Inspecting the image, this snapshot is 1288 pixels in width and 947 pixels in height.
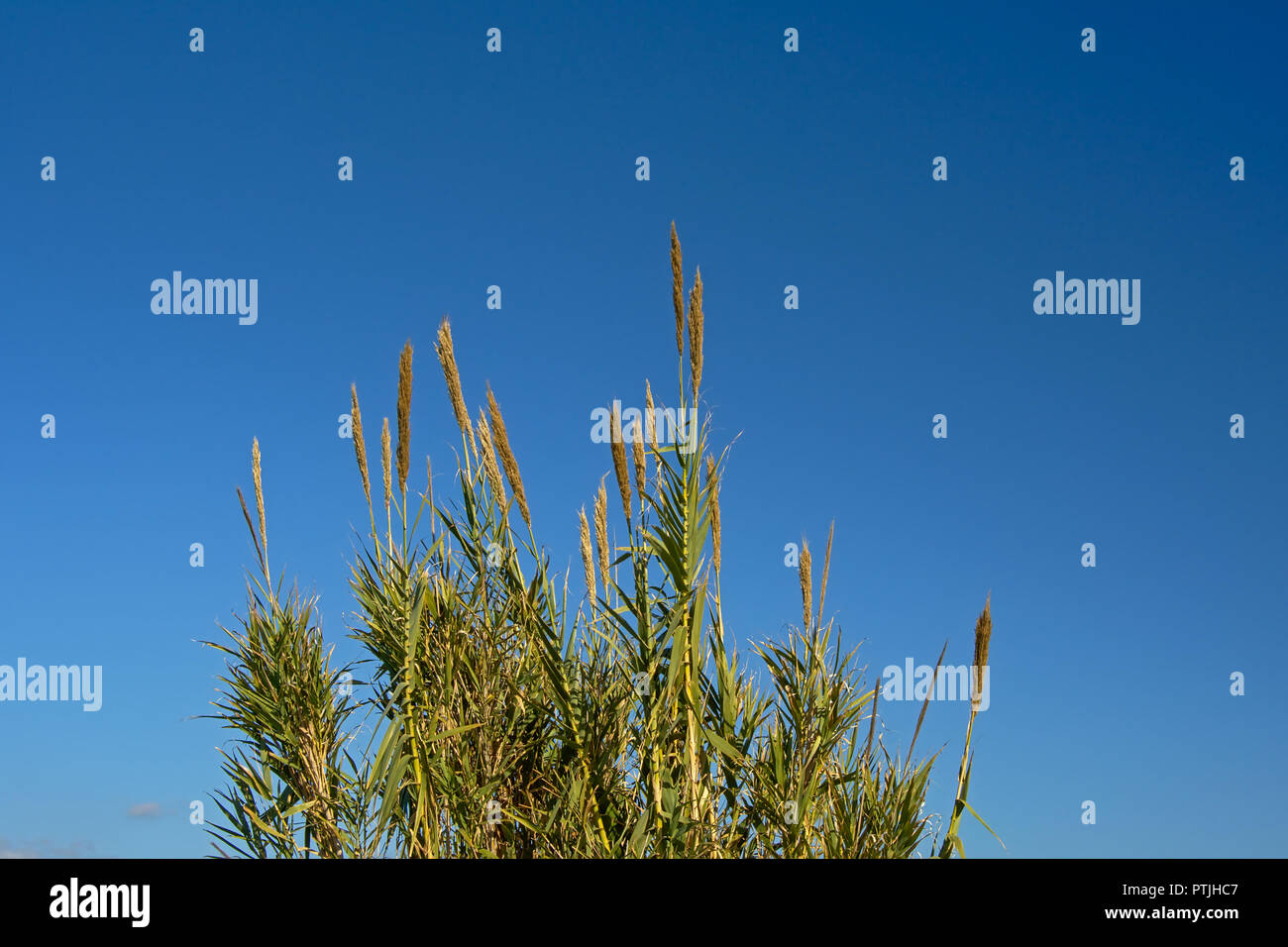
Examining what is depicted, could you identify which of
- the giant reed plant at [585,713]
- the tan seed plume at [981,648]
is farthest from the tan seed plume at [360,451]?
the tan seed plume at [981,648]

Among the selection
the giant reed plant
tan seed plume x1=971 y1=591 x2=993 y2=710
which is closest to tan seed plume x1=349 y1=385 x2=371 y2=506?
the giant reed plant

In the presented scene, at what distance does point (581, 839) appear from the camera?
4777mm

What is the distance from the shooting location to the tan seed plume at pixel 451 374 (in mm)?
5145

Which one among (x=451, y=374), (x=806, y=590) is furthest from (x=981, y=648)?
(x=451, y=374)

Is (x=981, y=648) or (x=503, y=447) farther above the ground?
(x=503, y=447)

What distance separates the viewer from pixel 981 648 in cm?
452

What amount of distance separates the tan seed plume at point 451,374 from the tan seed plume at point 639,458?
85 cm

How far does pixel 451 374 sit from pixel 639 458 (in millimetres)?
1093

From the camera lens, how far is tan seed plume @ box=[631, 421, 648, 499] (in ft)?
16.1

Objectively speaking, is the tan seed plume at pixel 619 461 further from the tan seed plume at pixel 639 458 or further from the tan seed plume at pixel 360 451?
the tan seed plume at pixel 360 451

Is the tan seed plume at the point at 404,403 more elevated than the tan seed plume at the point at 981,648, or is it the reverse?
the tan seed plume at the point at 404,403
